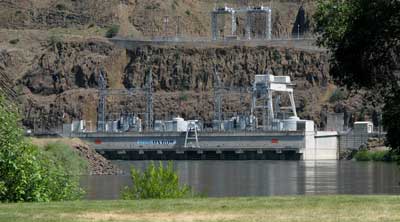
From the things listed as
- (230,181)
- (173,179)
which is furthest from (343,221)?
(230,181)

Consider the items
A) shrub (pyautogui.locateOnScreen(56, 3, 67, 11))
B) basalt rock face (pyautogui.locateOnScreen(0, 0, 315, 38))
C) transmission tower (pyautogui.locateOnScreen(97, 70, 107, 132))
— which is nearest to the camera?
transmission tower (pyautogui.locateOnScreen(97, 70, 107, 132))

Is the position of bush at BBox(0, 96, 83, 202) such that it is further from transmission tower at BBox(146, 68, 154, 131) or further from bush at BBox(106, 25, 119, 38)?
bush at BBox(106, 25, 119, 38)

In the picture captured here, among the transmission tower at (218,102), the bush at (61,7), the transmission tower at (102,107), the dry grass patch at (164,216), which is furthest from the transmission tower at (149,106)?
the dry grass patch at (164,216)

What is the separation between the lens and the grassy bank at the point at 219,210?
72.3ft

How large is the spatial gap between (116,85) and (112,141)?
1079 inches

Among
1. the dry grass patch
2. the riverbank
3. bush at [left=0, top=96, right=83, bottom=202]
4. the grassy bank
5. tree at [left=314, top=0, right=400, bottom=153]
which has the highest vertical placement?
tree at [left=314, top=0, right=400, bottom=153]

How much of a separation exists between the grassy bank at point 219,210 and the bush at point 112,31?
164132mm

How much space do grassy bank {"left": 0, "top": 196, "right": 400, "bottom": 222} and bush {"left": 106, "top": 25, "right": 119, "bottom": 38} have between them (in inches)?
6462

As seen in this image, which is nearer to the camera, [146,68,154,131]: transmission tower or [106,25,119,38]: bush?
[146,68,154,131]: transmission tower

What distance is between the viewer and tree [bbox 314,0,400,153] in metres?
21.5

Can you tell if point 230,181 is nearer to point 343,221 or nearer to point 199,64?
point 343,221

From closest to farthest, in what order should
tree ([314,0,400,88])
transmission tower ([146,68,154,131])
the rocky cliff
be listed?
tree ([314,0,400,88]), transmission tower ([146,68,154,131]), the rocky cliff

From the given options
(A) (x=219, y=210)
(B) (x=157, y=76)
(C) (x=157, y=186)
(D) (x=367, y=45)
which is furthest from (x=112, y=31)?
(D) (x=367, y=45)

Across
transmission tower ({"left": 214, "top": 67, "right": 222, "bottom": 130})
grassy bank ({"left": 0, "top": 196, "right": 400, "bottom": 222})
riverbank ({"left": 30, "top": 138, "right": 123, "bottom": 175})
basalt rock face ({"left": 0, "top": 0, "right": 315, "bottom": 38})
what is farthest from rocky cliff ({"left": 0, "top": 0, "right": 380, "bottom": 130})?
grassy bank ({"left": 0, "top": 196, "right": 400, "bottom": 222})
